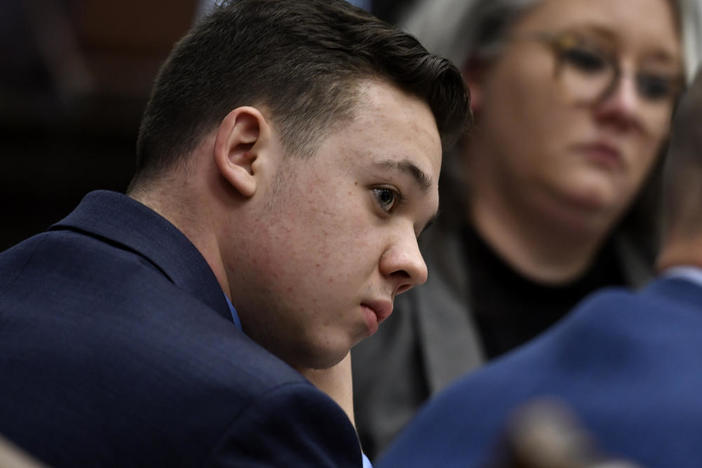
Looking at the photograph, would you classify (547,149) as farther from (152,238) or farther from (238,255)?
(152,238)

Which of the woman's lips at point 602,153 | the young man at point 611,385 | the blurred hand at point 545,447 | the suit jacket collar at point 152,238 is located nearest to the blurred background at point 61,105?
the woman's lips at point 602,153

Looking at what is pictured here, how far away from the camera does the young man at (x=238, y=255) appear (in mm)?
1541

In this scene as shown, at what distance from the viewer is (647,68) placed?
3305 mm

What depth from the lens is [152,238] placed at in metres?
1.77

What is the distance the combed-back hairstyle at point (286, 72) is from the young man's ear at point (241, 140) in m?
0.04

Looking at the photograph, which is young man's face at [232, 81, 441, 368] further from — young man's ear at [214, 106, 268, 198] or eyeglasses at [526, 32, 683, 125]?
eyeglasses at [526, 32, 683, 125]

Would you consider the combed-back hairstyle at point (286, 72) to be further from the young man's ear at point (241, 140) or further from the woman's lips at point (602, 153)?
the woman's lips at point (602, 153)

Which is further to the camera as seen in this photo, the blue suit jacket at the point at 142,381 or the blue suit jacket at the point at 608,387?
the blue suit jacket at the point at 142,381

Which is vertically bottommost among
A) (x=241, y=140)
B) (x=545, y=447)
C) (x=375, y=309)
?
→ (x=375, y=309)

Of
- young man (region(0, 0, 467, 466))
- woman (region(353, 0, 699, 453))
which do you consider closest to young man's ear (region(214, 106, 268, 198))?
young man (region(0, 0, 467, 466))

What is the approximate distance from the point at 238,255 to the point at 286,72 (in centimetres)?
32

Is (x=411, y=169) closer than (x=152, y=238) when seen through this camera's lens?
No

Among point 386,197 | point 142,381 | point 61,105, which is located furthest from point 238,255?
point 61,105

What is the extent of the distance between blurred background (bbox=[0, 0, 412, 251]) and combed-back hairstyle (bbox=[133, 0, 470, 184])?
4.16m
